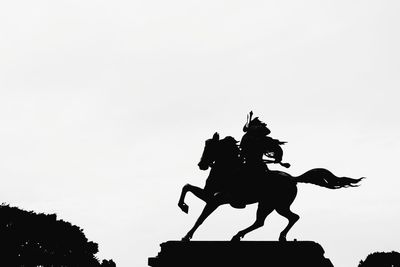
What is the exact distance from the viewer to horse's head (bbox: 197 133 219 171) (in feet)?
50.3

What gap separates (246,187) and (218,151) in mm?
904

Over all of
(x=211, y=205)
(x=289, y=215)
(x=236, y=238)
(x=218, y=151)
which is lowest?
(x=236, y=238)

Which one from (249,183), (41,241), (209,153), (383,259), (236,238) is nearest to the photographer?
(236,238)

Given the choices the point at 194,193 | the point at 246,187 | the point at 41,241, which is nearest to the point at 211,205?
the point at 194,193

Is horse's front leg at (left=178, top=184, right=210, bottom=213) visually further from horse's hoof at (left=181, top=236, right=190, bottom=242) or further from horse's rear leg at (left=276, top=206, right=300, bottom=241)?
horse's rear leg at (left=276, top=206, right=300, bottom=241)

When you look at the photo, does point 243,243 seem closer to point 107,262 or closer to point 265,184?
point 265,184

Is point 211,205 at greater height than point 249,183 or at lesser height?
lesser

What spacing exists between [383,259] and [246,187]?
37.6 m

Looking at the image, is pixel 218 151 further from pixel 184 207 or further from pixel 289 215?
pixel 289 215

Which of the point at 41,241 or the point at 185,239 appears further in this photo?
the point at 41,241

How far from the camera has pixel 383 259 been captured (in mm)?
50250

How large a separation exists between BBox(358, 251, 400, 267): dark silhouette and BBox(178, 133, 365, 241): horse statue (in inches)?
1440

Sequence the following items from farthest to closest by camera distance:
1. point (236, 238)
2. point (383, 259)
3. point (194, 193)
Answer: point (383, 259) < point (194, 193) < point (236, 238)

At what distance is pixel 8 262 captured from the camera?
155ft
